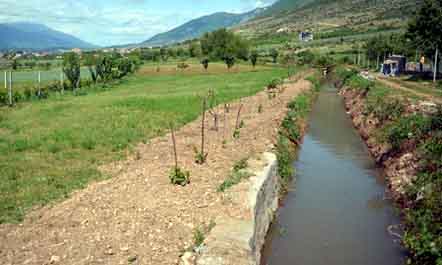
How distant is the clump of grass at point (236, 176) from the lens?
1066cm

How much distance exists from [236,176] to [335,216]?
12.1 ft

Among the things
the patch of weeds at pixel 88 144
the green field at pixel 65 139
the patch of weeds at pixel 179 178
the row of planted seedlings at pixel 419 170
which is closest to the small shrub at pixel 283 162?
the row of planted seedlings at pixel 419 170

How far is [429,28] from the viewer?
41031 mm

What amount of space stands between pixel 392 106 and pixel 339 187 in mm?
8899

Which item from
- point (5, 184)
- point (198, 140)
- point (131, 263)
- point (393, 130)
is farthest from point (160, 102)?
point (131, 263)

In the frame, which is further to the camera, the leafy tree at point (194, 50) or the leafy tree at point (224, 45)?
the leafy tree at point (194, 50)

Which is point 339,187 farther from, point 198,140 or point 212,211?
point 212,211

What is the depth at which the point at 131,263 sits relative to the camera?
734cm

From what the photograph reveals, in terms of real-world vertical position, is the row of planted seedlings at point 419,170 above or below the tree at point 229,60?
below

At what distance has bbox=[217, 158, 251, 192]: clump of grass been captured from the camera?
10663 mm

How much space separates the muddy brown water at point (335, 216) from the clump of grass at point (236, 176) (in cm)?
179

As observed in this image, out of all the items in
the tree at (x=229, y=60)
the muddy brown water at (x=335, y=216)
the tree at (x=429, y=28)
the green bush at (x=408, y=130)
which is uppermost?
the tree at (x=429, y=28)

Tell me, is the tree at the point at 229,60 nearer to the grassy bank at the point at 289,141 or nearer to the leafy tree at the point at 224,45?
the leafy tree at the point at 224,45

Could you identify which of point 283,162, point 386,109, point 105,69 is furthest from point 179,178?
point 105,69
